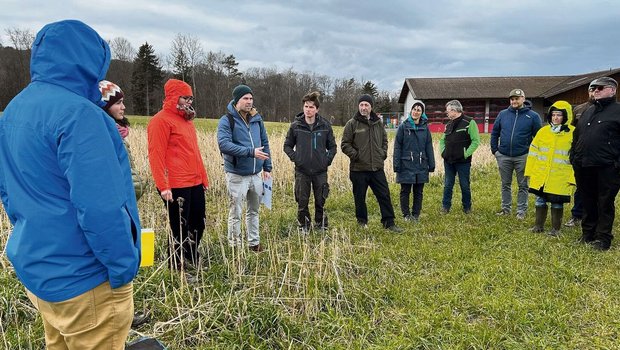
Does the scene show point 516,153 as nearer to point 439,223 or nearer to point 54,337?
point 439,223

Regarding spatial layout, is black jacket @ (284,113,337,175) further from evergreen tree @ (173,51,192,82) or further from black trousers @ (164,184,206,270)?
evergreen tree @ (173,51,192,82)

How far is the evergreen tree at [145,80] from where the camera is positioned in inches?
1593

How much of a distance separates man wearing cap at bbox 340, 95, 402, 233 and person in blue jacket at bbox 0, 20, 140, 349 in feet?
13.7

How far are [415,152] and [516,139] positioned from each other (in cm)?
160

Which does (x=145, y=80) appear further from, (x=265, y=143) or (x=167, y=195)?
(x=167, y=195)

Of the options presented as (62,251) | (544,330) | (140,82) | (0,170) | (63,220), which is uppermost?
(140,82)

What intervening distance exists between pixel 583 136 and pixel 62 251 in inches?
212

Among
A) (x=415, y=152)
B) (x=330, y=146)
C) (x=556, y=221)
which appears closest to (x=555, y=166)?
(x=556, y=221)

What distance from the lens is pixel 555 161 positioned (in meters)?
5.13

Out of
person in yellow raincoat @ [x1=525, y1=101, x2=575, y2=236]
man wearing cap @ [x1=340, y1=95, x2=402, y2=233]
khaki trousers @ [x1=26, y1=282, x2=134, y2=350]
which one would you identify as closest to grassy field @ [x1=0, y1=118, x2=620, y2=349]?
person in yellow raincoat @ [x1=525, y1=101, x2=575, y2=236]

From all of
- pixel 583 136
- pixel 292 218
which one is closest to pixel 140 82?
pixel 292 218

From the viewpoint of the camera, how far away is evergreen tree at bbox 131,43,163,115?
133ft

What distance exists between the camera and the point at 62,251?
1487 mm

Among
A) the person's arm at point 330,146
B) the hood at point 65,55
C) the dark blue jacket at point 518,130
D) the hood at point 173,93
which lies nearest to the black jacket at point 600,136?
the dark blue jacket at point 518,130
